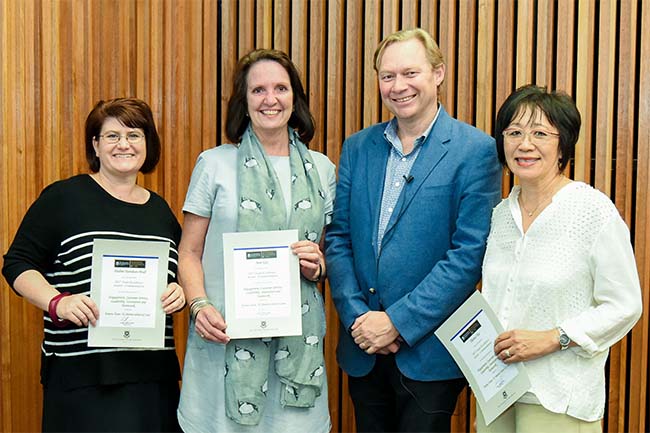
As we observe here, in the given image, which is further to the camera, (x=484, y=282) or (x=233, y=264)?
(x=233, y=264)

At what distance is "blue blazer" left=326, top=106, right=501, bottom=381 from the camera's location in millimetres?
2434

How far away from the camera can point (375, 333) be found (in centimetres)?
247

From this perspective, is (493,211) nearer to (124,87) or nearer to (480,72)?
(480,72)

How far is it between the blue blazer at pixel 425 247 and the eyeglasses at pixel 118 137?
0.82 m

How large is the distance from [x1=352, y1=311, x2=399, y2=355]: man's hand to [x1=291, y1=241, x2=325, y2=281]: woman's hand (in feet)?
0.74

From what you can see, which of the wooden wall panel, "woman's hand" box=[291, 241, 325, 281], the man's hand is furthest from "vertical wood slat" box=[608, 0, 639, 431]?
"woman's hand" box=[291, 241, 325, 281]

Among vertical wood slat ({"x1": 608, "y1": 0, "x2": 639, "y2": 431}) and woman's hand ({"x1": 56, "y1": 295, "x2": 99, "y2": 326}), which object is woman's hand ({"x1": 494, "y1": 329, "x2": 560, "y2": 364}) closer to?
woman's hand ({"x1": 56, "y1": 295, "x2": 99, "y2": 326})

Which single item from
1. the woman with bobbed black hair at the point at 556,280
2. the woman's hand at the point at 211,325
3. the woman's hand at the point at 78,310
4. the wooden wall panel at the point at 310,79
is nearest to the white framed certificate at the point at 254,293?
the woman's hand at the point at 211,325

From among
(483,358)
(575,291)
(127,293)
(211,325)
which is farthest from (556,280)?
(127,293)

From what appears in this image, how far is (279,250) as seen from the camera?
2.45 metres

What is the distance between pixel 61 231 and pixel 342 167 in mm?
1039

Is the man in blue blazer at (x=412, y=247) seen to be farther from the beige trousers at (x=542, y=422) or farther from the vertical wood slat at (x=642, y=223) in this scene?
the vertical wood slat at (x=642, y=223)

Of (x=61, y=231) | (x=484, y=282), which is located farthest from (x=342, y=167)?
(x=61, y=231)

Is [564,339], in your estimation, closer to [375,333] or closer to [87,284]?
[375,333]
